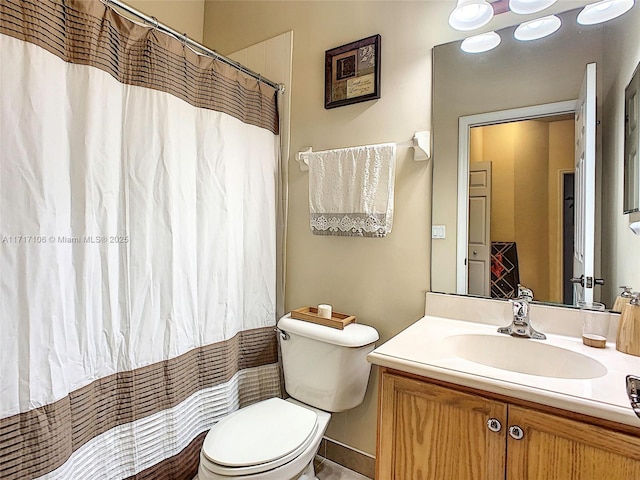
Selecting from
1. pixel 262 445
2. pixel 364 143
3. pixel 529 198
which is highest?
pixel 364 143

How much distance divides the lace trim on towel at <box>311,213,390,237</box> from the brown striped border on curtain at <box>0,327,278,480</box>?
64 cm

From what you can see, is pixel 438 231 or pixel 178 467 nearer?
pixel 178 467

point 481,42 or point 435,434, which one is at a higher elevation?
point 481,42

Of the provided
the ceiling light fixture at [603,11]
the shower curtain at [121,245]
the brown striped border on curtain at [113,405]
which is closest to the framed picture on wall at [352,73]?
the shower curtain at [121,245]

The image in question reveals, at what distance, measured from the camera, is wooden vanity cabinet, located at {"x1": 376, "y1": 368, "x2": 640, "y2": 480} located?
2.67 feet

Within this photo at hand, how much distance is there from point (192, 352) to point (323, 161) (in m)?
1.06

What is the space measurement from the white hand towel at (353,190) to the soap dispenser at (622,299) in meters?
0.83

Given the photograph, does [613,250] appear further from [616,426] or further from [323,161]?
[323,161]

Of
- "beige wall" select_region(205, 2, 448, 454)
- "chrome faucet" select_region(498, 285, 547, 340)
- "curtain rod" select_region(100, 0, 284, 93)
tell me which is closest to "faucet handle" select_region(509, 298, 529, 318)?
"chrome faucet" select_region(498, 285, 547, 340)

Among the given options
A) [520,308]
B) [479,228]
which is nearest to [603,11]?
[479,228]

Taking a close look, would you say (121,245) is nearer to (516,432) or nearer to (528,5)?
(516,432)

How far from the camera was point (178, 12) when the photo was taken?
2.21 meters

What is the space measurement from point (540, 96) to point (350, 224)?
0.90 meters

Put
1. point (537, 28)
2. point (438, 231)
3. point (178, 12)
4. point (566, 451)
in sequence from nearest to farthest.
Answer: point (566, 451) → point (537, 28) → point (438, 231) → point (178, 12)
